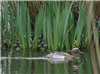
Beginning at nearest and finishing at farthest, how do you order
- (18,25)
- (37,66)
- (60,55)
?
(37,66) → (60,55) → (18,25)

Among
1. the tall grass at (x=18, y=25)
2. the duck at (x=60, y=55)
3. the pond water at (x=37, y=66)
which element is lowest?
the duck at (x=60, y=55)

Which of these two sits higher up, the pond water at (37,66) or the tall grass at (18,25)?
the tall grass at (18,25)

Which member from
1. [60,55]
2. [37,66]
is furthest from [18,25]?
[37,66]

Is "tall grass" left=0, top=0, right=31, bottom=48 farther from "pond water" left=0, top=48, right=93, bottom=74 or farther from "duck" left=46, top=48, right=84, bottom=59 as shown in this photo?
"duck" left=46, top=48, right=84, bottom=59

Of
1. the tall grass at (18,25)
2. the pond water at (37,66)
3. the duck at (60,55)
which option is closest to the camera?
the pond water at (37,66)

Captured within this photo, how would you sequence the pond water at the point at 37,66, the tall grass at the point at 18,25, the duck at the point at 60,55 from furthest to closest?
the tall grass at the point at 18,25 → the duck at the point at 60,55 → the pond water at the point at 37,66

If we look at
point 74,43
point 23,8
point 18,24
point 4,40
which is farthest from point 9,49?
point 74,43

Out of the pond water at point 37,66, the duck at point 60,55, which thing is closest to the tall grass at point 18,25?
the pond water at point 37,66

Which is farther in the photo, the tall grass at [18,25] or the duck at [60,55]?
the tall grass at [18,25]

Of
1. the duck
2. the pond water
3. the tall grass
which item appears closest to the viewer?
the pond water

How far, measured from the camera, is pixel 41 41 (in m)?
9.03

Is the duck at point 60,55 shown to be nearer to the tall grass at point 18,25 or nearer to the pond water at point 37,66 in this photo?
the pond water at point 37,66

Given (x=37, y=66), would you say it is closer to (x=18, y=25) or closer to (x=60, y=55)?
(x=60, y=55)

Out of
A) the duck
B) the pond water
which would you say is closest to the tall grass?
the pond water
